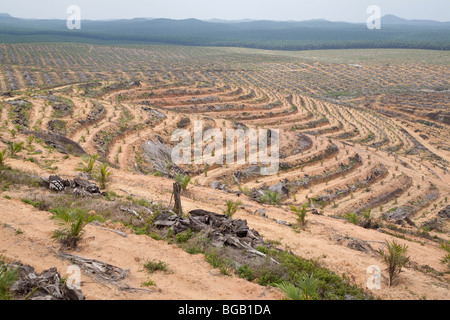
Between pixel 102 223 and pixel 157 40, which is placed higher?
pixel 157 40

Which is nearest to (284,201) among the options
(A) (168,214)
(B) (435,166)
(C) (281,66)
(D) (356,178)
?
(D) (356,178)

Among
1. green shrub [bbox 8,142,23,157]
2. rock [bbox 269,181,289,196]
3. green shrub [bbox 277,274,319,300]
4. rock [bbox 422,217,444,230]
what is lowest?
rock [bbox 422,217,444,230]

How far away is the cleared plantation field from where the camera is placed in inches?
491

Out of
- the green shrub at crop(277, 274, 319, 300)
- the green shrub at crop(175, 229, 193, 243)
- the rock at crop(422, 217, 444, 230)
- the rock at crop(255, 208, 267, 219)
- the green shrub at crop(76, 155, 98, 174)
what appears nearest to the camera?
the green shrub at crop(277, 274, 319, 300)

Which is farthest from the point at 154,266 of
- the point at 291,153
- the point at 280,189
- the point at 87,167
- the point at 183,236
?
the point at 291,153

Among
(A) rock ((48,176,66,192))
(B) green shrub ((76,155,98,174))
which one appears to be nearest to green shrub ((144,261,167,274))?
(A) rock ((48,176,66,192))

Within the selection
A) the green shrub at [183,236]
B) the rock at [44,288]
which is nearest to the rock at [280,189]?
the green shrub at [183,236]

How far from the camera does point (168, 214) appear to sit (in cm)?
1044

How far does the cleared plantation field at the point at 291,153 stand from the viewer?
1248 cm

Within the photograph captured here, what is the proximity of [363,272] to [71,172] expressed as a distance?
461 inches

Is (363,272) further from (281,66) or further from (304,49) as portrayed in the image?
(304,49)

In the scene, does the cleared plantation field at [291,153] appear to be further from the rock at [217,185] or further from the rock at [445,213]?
the rock at [217,185]

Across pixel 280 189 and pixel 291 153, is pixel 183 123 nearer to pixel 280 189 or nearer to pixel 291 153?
pixel 291 153

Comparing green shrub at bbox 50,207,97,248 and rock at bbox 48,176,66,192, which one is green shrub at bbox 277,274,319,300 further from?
rock at bbox 48,176,66,192
